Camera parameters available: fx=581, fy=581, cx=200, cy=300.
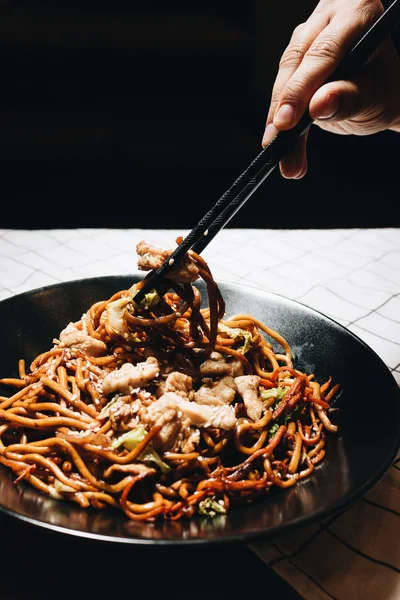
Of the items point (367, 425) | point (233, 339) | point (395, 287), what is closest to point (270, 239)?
point (395, 287)

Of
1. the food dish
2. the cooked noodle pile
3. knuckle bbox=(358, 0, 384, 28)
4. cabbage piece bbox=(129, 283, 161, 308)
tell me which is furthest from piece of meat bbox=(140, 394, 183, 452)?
knuckle bbox=(358, 0, 384, 28)

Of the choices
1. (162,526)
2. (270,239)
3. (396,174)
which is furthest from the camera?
(396,174)

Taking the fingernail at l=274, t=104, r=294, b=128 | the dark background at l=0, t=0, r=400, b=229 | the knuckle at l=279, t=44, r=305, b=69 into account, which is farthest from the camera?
the dark background at l=0, t=0, r=400, b=229

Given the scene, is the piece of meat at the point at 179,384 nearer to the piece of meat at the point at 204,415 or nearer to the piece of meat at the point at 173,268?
the piece of meat at the point at 204,415

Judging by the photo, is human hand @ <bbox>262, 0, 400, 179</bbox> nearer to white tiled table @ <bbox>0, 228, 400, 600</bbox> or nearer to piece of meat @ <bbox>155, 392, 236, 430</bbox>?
white tiled table @ <bbox>0, 228, 400, 600</bbox>

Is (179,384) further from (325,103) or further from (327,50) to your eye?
(327,50)

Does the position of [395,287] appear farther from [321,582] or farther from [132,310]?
[321,582]

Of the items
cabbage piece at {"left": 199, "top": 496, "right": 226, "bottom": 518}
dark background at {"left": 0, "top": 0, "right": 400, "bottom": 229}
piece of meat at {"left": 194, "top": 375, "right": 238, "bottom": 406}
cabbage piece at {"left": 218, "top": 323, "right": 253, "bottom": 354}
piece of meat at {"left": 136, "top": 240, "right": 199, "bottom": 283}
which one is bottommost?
dark background at {"left": 0, "top": 0, "right": 400, "bottom": 229}

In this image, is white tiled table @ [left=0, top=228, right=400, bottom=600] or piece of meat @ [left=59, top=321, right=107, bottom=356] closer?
piece of meat @ [left=59, top=321, right=107, bottom=356]
